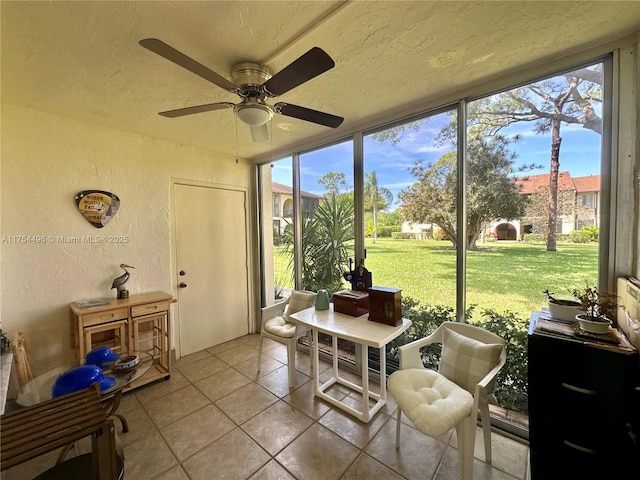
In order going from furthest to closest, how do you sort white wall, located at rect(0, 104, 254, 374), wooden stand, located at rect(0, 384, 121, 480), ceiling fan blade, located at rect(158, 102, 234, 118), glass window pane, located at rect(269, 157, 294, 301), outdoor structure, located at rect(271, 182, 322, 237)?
glass window pane, located at rect(269, 157, 294, 301) → outdoor structure, located at rect(271, 182, 322, 237) → white wall, located at rect(0, 104, 254, 374) → ceiling fan blade, located at rect(158, 102, 234, 118) → wooden stand, located at rect(0, 384, 121, 480)

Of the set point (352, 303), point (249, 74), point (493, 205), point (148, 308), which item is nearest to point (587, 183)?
point (493, 205)

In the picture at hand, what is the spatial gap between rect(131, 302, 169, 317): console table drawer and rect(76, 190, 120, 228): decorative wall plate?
0.90 meters

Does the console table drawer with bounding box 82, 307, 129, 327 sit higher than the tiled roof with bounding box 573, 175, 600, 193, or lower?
lower

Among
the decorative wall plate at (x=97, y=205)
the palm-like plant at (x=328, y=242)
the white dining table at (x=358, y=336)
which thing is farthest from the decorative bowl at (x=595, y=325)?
the decorative wall plate at (x=97, y=205)

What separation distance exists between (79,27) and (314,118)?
4.15 feet

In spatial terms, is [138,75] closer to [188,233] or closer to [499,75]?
[188,233]

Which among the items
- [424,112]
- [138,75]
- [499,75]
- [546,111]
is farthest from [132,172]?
[546,111]

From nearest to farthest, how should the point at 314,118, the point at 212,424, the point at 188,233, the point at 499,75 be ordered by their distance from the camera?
the point at 314,118 → the point at 499,75 → the point at 212,424 → the point at 188,233

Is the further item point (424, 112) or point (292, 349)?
point (292, 349)

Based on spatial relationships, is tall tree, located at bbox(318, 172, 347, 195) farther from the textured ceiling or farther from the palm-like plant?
the textured ceiling

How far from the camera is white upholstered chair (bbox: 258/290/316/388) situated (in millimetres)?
2438

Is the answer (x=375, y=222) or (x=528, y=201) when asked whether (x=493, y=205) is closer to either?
(x=528, y=201)

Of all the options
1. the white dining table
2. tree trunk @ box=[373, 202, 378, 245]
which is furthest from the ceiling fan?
the white dining table

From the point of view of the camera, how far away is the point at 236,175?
11.5 ft
